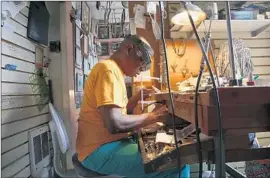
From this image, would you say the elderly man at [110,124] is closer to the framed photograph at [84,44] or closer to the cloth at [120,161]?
the cloth at [120,161]

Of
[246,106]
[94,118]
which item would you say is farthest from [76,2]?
[246,106]

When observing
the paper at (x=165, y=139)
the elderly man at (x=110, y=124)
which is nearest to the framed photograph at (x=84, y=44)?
the elderly man at (x=110, y=124)

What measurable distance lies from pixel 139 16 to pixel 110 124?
67.3 inches

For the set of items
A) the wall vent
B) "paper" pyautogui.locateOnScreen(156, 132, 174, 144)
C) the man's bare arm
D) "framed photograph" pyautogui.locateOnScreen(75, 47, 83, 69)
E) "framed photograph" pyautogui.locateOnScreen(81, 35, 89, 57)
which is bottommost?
the wall vent

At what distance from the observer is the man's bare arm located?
3.67ft

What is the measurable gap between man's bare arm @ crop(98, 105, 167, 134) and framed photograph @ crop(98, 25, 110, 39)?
2909mm

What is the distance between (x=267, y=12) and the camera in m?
2.54

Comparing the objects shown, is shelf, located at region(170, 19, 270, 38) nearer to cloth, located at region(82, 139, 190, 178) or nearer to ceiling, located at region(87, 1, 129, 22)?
ceiling, located at region(87, 1, 129, 22)

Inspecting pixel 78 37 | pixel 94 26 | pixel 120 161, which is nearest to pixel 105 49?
pixel 94 26

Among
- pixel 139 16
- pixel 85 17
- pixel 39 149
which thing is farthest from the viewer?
pixel 85 17

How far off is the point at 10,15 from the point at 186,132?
135cm

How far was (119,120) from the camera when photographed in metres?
1.13

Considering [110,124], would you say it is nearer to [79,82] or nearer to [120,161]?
[120,161]

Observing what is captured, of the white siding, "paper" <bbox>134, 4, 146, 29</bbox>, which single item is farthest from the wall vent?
"paper" <bbox>134, 4, 146, 29</bbox>
